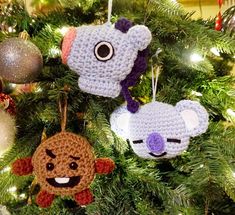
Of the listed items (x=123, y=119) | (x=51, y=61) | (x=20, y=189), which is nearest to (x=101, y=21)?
(x=51, y=61)

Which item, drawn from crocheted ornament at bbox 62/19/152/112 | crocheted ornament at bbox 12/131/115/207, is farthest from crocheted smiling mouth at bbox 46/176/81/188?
crocheted ornament at bbox 62/19/152/112

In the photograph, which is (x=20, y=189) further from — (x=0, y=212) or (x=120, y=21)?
(x=120, y=21)

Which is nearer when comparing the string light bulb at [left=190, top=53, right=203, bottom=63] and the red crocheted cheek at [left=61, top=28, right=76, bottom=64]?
the red crocheted cheek at [left=61, top=28, right=76, bottom=64]

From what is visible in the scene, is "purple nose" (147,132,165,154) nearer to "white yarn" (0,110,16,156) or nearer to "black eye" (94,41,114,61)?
"black eye" (94,41,114,61)

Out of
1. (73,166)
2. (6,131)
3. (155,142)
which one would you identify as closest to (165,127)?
(155,142)

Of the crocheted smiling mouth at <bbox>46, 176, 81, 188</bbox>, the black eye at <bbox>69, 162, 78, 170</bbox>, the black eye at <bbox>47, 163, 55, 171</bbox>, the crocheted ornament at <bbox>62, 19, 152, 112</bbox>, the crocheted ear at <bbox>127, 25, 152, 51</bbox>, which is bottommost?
the crocheted smiling mouth at <bbox>46, 176, 81, 188</bbox>

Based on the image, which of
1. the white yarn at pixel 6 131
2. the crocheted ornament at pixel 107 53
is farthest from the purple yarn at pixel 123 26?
the white yarn at pixel 6 131

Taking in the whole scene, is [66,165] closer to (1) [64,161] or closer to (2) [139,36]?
(1) [64,161]
